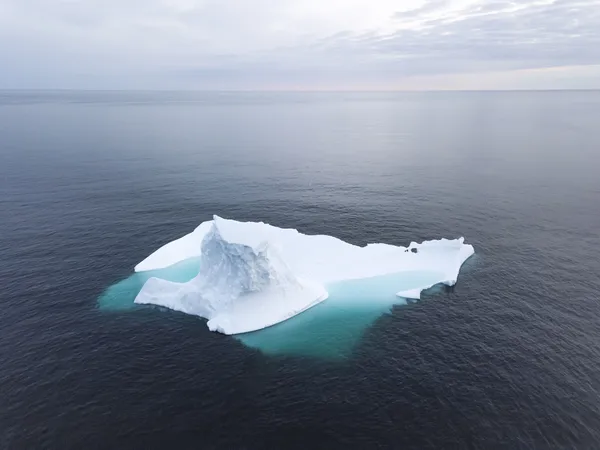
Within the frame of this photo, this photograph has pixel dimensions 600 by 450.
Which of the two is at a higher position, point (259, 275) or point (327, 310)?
point (259, 275)

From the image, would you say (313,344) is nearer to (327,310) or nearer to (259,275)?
(327,310)

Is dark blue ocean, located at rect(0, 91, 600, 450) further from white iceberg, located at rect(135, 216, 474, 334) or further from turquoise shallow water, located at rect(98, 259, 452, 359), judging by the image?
white iceberg, located at rect(135, 216, 474, 334)

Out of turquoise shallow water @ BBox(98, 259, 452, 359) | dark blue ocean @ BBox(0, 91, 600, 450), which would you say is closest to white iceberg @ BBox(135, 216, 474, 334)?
turquoise shallow water @ BBox(98, 259, 452, 359)

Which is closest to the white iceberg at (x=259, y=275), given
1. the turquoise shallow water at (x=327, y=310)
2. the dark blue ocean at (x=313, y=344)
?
the turquoise shallow water at (x=327, y=310)

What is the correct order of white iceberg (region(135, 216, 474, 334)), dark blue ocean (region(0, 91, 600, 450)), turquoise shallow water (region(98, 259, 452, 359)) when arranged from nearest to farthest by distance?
dark blue ocean (region(0, 91, 600, 450)) → turquoise shallow water (region(98, 259, 452, 359)) → white iceberg (region(135, 216, 474, 334))

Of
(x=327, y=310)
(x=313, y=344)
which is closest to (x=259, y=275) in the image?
(x=327, y=310)

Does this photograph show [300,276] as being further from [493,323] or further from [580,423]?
[580,423]
